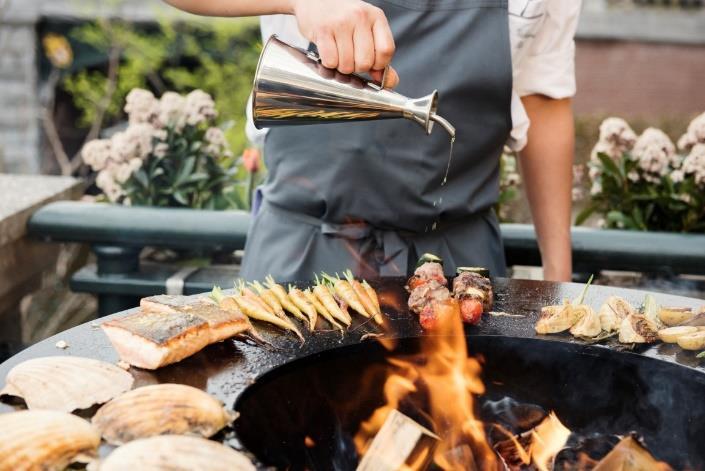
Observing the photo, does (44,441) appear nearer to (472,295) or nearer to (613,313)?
(472,295)

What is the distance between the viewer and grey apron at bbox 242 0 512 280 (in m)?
2.26

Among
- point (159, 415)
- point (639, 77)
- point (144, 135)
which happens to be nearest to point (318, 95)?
point (159, 415)

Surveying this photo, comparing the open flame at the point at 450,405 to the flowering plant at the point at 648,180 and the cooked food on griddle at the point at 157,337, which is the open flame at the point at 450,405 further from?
the flowering plant at the point at 648,180

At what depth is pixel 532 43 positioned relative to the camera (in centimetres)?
255

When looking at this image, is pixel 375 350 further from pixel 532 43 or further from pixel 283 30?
pixel 532 43

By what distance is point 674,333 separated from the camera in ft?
5.65

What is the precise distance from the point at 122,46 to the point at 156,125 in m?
8.47

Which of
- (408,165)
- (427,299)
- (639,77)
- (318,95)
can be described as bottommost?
(639,77)

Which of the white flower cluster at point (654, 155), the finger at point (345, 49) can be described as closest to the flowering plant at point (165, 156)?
the white flower cluster at point (654, 155)

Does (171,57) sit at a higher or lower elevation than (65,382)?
lower

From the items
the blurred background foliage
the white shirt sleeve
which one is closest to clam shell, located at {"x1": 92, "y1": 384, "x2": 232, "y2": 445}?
the white shirt sleeve

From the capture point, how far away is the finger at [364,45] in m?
1.67

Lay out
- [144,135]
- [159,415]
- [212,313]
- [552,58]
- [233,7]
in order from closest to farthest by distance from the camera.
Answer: [159,415], [212,313], [233,7], [552,58], [144,135]

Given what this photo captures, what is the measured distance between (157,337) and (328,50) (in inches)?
26.0
